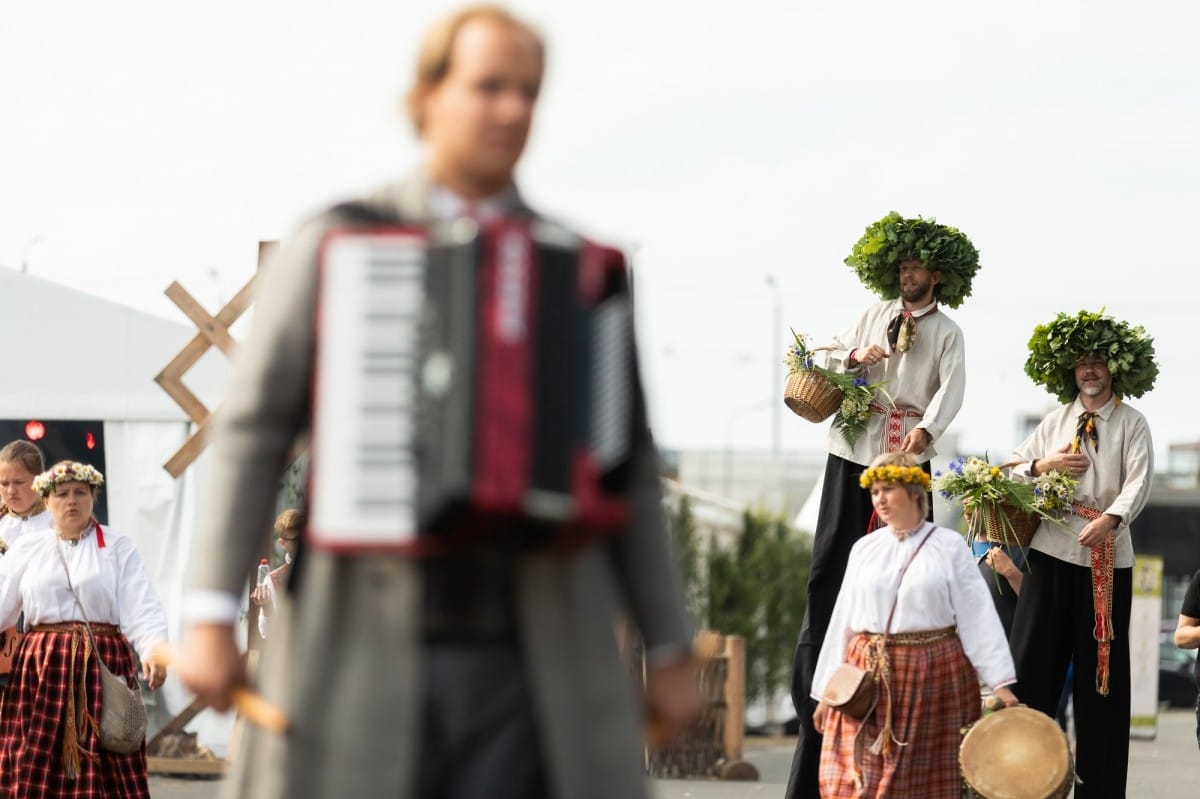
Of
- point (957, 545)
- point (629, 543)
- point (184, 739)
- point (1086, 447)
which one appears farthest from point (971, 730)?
point (184, 739)

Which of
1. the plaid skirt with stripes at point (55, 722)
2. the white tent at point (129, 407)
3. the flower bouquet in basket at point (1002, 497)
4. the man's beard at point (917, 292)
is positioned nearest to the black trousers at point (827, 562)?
the flower bouquet in basket at point (1002, 497)

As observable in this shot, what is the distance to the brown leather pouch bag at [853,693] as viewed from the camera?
8570 millimetres

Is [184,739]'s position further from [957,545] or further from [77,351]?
[957,545]

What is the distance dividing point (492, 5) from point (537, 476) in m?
0.80

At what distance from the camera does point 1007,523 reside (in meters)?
9.60

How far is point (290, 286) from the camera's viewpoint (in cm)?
317

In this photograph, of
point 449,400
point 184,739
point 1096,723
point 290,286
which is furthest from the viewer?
point 184,739

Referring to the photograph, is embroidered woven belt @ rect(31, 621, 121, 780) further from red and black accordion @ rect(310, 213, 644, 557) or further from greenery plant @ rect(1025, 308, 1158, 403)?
red and black accordion @ rect(310, 213, 644, 557)

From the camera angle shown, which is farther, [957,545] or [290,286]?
[957,545]

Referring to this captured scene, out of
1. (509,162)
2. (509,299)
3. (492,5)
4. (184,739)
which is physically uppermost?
(492,5)

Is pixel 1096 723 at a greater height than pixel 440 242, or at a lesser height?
lesser

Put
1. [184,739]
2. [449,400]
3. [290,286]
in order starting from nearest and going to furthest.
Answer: [449,400] < [290,286] < [184,739]

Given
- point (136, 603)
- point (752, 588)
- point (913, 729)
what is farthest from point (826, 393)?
point (752, 588)

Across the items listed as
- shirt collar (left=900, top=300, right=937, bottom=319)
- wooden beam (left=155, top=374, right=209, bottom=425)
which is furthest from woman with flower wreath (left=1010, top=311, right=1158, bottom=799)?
wooden beam (left=155, top=374, right=209, bottom=425)
